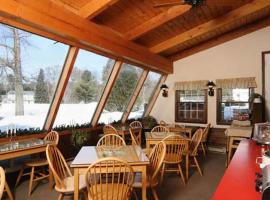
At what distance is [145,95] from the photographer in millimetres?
7500

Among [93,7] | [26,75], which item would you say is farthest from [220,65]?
Result: [26,75]

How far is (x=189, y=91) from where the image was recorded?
7344 mm

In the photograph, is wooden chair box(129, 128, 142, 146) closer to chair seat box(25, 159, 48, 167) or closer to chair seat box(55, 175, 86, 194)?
chair seat box(25, 159, 48, 167)

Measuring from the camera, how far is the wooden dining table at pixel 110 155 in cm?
241

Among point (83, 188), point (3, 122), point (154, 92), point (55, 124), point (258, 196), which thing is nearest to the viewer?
point (258, 196)

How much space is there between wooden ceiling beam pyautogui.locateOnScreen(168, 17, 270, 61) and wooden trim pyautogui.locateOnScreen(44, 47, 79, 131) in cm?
401

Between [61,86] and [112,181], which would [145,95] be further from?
[112,181]

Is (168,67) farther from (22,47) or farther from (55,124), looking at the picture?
(22,47)

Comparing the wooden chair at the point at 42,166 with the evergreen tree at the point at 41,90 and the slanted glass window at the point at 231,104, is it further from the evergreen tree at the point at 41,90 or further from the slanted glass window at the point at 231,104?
the slanted glass window at the point at 231,104

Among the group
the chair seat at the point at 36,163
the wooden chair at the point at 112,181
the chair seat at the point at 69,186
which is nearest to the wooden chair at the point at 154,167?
the wooden chair at the point at 112,181

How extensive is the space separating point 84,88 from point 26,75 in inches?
56.9

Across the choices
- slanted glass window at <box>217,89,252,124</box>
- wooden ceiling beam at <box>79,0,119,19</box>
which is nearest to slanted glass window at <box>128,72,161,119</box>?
slanted glass window at <box>217,89,252,124</box>

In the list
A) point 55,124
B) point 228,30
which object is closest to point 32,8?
point 55,124

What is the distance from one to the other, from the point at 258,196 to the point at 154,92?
647 cm
